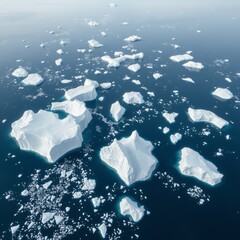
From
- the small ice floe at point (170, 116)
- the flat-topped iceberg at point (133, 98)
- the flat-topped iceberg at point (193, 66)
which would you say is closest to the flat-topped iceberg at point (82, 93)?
the flat-topped iceberg at point (133, 98)

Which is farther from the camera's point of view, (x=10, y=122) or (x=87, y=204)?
(x=10, y=122)

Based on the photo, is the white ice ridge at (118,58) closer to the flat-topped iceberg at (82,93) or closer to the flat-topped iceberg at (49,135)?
the flat-topped iceberg at (82,93)

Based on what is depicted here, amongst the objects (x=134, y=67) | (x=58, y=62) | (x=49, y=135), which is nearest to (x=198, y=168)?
(x=49, y=135)

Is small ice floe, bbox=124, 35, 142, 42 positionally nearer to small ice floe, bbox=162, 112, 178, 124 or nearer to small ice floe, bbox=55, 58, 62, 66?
small ice floe, bbox=55, 58, 62, 66

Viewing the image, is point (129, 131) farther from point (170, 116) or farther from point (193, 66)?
point (193, 66)

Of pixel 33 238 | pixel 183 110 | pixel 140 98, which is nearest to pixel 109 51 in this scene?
pixel 140 98

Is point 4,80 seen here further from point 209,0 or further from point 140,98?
point 209,0

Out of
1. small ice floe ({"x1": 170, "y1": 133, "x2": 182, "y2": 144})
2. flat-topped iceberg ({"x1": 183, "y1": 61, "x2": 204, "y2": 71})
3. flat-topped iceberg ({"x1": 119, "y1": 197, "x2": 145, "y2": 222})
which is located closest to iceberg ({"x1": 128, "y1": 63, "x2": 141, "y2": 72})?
flat-topped iceberg ({"x1": 183, "y1": 61, "x2": 204, "y2": 71})

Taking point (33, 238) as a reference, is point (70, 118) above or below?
above
